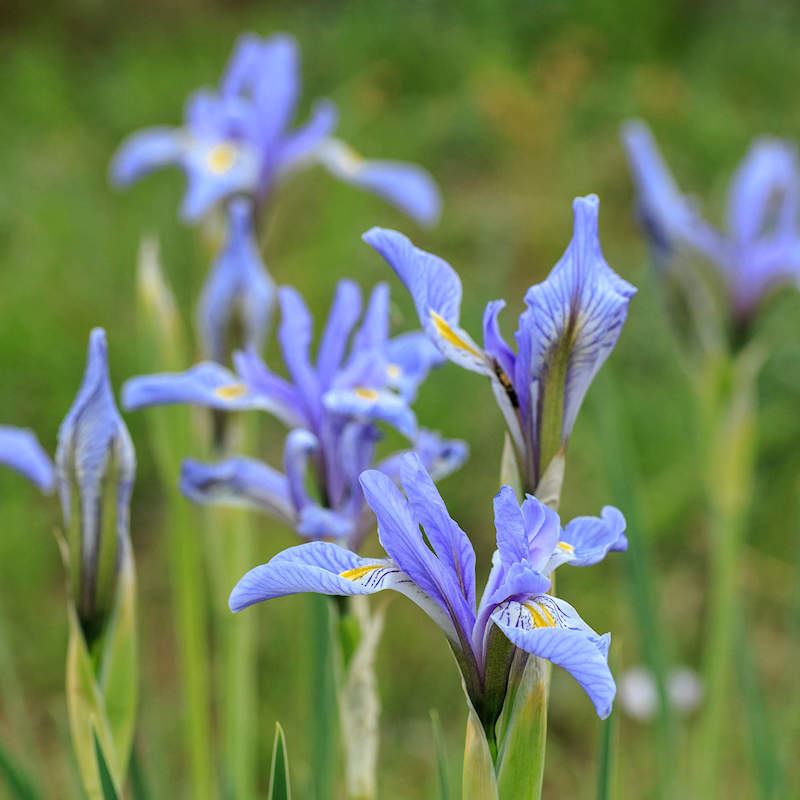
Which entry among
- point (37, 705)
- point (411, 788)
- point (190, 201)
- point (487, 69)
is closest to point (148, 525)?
point (37, 705)

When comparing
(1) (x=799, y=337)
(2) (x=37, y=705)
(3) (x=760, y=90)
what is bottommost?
(2) (x=37, y=705)

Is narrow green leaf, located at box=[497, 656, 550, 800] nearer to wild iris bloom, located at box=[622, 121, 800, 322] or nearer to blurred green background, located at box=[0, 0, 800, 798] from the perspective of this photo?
blurred green background, located at box=[0, 0, 800, 798]

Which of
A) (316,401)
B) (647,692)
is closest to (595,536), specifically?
(316,401)

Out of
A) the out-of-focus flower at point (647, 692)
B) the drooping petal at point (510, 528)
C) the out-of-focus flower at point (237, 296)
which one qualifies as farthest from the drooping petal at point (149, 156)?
the out-of-focus flower at point (647, 692)

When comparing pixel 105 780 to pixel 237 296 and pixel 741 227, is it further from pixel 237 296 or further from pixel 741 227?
pixel 741 227

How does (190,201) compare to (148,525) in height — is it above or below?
above

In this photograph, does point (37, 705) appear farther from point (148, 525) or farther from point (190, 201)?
point (190, 201)
